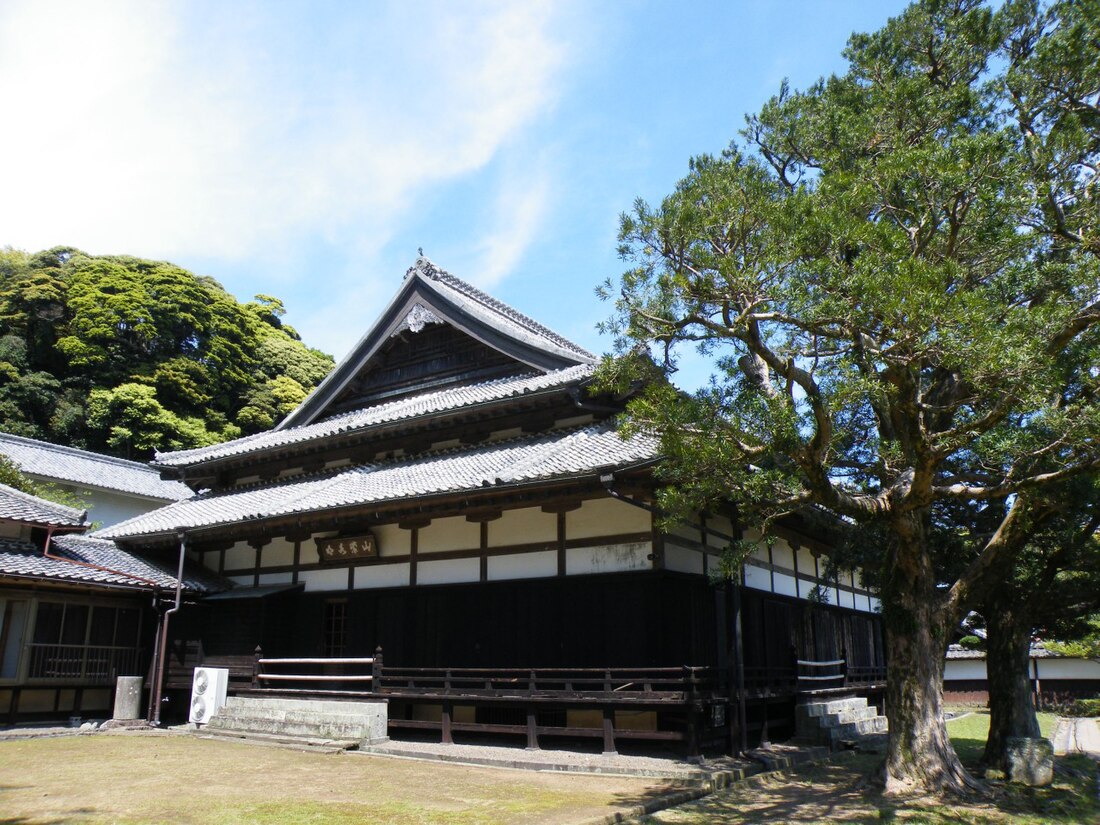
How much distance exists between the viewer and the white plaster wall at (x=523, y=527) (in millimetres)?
14477

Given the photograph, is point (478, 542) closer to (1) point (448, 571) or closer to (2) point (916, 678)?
(1) point (448, 571)

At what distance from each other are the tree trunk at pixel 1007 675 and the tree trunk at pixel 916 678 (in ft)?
7.73

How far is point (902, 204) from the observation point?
984cm

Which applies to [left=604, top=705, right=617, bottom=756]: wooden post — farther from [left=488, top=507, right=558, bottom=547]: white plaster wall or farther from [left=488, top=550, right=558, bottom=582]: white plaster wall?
[left=488, top=507, right=558, bottom=547]: white plaster wall

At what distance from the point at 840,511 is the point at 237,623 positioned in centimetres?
1330

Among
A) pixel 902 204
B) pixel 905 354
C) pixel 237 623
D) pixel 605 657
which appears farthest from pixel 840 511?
pixel 237 623

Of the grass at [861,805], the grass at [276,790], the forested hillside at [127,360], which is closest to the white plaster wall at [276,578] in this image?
the grass at [276,790]

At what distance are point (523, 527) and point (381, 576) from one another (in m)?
3.62

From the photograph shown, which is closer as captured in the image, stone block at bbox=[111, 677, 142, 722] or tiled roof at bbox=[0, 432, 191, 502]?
stone block at bbox=[111, 677, 142, 722]

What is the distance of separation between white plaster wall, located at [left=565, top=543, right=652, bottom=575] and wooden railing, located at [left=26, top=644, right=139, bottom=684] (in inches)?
453

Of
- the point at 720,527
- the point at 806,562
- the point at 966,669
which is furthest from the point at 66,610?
the point at 966,669

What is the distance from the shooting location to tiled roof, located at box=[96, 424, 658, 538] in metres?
13.3

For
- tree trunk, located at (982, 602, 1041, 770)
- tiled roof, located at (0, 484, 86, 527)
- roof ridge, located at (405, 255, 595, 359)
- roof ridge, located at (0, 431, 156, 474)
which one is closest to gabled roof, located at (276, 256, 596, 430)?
roof ridge, located at (405, 255, 595, 359)

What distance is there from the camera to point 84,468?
3388 cm
